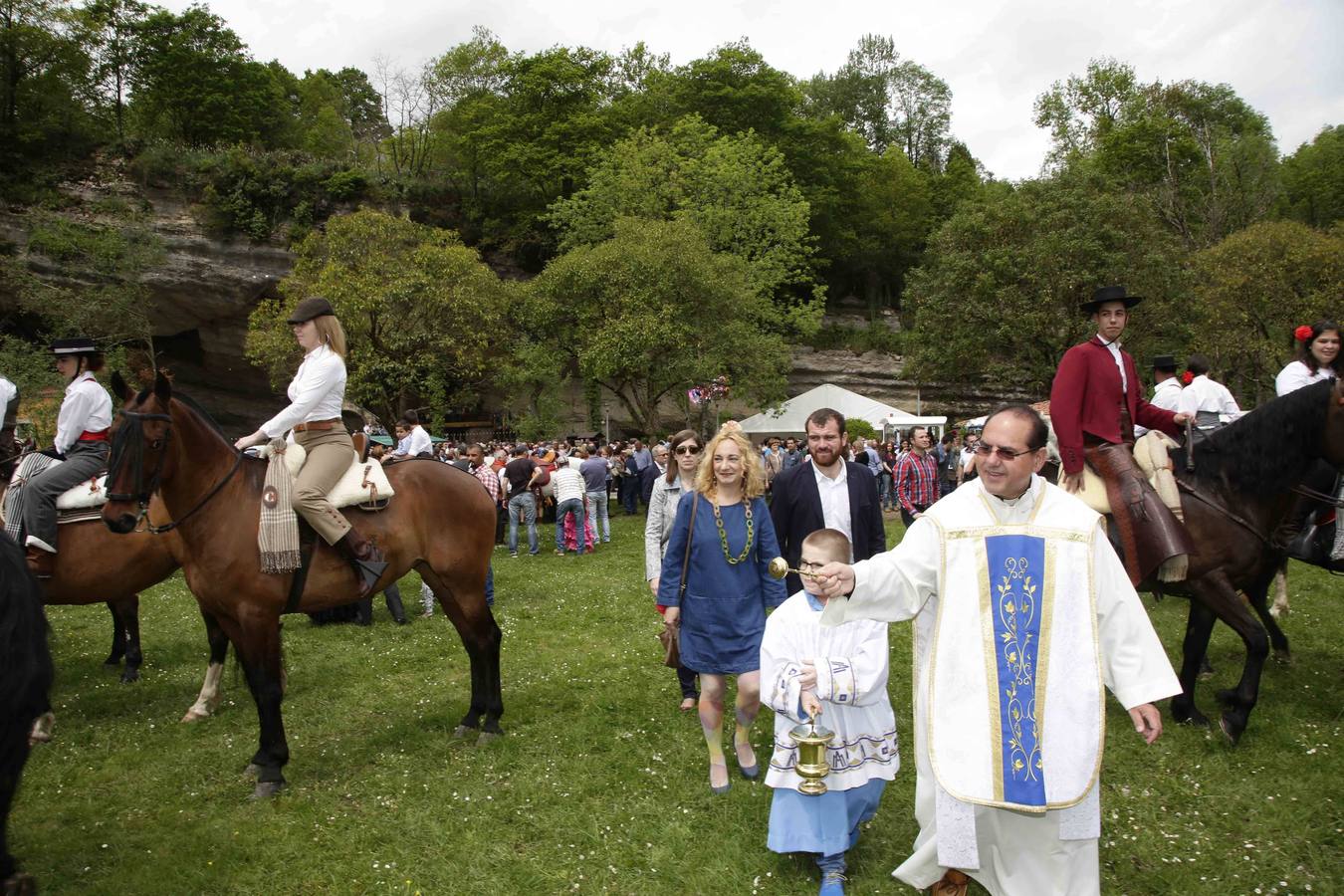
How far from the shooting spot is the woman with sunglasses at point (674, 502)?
609 cm

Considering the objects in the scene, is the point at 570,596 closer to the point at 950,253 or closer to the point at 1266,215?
the point at 950,253

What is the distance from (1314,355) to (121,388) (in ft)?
29.1

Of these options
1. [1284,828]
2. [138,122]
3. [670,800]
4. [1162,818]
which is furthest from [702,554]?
[138,122]

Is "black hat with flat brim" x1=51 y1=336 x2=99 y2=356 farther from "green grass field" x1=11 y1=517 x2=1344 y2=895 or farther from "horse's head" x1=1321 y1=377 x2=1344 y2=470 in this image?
"horse's head" x1=1321 y1=377 x2=1344 y2=470

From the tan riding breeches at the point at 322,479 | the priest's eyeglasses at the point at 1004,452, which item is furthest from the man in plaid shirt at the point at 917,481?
the priest's eyeglasses at the point at 1004,452

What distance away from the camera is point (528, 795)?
4.98m

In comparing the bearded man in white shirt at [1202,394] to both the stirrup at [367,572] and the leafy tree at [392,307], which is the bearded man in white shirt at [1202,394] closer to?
the stirrup at [367,572]

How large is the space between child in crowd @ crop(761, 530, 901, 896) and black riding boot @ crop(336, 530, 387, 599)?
3.05 metres

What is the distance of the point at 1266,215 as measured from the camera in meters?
35.9

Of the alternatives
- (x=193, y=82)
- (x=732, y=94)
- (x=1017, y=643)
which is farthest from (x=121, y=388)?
(x=732, y=94)

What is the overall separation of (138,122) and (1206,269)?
43467mm

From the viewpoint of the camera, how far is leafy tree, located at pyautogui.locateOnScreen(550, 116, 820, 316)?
3322 centimetres

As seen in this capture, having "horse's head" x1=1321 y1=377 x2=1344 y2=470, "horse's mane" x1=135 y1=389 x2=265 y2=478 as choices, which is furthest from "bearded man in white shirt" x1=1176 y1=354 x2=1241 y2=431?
"horse's mane" x1=135 y1=389 x2=265 y2=478

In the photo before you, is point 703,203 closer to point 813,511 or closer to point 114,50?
point 114,50
